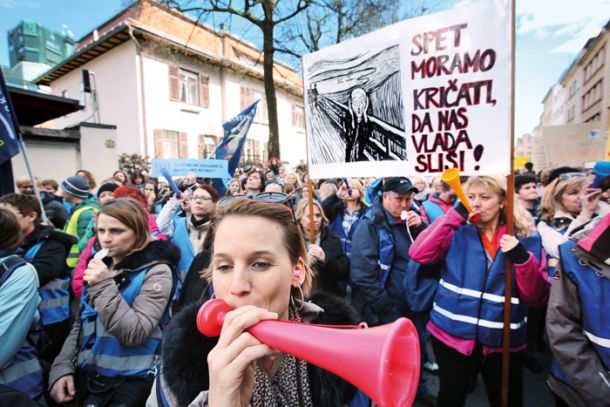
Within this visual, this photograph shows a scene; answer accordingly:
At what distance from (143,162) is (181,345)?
47.9 ft

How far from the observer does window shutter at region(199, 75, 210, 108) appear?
19.2 metres

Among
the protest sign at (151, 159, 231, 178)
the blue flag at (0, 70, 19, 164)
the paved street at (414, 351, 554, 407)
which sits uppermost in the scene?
the blue flag at (0, 70, 19, 164)

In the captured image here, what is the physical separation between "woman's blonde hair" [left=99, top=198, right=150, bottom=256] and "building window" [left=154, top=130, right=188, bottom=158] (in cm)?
1558

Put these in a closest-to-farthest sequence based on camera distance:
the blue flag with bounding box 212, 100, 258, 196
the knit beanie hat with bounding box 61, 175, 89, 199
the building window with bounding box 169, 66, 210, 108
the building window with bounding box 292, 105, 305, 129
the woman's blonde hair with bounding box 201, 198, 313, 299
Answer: the woman's blonde hair with bounding box 201, 198, 313, 299, the knit beanie hat with bounding box 61, 175, 89, 199, the blue flag with bounding box 212, 100, 258, 196, the building window with bounding box 169, 66, 210, 108, the building window with bounding box 292, 105, 305, 129

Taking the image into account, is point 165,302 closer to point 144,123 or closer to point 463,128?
point 463,128

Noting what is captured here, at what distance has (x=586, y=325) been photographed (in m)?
1.64

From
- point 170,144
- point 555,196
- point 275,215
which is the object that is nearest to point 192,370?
point 275,215

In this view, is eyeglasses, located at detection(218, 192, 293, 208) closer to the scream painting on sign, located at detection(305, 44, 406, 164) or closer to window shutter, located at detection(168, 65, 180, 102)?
the scream painting on sign, located at detection(305, 44, 406, 164)

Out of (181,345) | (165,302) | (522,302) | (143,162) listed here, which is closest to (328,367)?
(181,345)

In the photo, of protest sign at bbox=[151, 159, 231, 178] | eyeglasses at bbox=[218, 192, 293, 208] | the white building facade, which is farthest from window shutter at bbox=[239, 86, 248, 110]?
eyeglasses at bbox=[218, 192, 293, 208]

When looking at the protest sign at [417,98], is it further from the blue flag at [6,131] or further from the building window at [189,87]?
the building window at [189,87]

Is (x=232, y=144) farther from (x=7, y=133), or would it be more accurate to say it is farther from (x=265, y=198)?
(x=265, y=198)

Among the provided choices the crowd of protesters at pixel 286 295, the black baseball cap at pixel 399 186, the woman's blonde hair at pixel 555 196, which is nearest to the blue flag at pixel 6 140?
the crowd of protesters at pixel 286 295

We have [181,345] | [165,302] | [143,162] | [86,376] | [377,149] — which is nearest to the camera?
[181,345]
